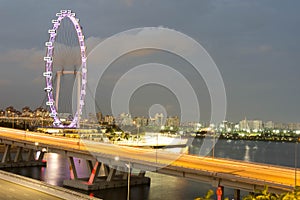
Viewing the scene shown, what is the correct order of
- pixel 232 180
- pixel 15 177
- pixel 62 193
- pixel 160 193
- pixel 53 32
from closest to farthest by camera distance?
pixel 232 180
pixel 62 193
pixel 15 177
pixel 160 193
pixel 53 32

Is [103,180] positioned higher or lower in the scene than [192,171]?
lower

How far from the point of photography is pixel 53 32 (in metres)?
79.3

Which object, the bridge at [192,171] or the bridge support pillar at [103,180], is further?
the bridge support pillar at [103,180]

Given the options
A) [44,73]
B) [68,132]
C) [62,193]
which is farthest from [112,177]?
[68,132]

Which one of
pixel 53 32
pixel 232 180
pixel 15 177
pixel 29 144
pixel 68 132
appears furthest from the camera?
pixel 68 132

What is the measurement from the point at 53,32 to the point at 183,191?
157 feet

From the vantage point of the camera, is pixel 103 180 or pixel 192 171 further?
pixel 103 180

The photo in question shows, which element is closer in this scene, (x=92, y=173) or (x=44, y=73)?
(x=92, y=173)

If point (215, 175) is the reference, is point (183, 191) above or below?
below

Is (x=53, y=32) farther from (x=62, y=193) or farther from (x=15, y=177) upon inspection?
(x=62, y=193)

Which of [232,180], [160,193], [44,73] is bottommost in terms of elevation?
[160,193]

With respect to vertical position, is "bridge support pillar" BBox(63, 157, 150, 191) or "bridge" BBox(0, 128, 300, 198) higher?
"bridge" BBox(0, 128, 300, 198)

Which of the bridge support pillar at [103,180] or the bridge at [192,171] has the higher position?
the bridge at [192,171]

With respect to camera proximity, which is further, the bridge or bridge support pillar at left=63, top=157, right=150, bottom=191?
bridge support pillar at left=63, top=157, right=150, bottom=191
